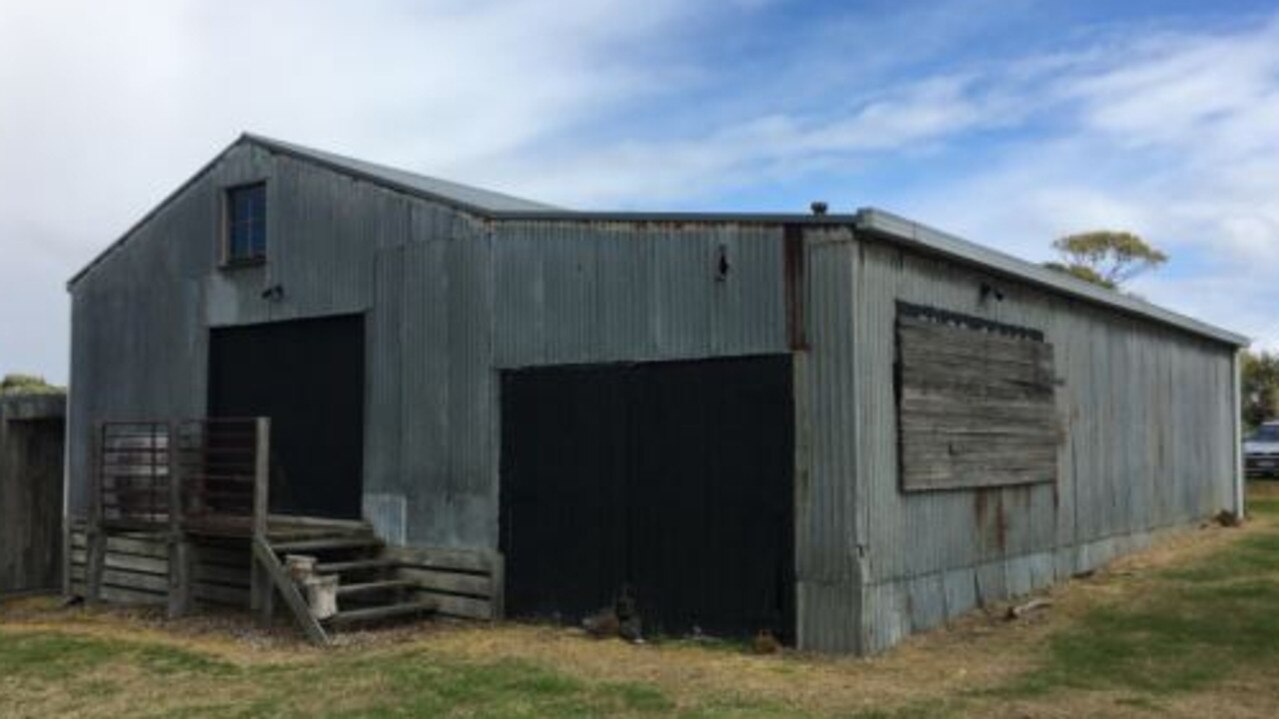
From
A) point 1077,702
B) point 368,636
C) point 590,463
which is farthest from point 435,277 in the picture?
point 1077,702

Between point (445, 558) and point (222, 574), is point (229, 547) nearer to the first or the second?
point (222, 574)

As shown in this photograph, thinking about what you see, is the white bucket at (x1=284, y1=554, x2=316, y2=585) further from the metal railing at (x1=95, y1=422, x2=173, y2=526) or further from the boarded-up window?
the boarded-up window

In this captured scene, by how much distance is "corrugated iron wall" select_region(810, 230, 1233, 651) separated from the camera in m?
10.7

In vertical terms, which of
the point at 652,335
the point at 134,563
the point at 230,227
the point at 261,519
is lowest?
the point at 134,563

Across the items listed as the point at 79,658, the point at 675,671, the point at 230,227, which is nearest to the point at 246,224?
the point at 230,227

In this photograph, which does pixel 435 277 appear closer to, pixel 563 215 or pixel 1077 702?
pixel 563 215

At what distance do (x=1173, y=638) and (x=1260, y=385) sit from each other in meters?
46.0

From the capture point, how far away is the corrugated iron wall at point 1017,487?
10.7m

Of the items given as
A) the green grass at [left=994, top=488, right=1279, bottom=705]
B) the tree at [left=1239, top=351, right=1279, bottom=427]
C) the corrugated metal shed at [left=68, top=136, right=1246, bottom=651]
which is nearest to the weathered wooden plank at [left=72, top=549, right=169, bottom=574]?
the corrugated metal shed at [left=68, top=136, right=1246, bottom=651]

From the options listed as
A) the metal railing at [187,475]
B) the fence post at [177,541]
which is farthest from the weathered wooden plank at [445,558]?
the fence post at [177,541]

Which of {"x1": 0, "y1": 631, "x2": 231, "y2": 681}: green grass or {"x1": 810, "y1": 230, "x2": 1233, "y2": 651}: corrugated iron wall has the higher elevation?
{"x1": 810, "y1": 230, "x2": 1233, "y2": 651}: corrugated iron wall

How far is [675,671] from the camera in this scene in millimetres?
9891

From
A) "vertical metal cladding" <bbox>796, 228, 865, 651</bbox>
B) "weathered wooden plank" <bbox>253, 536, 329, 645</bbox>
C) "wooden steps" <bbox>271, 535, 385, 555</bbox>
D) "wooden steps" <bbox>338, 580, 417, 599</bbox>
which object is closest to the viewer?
"vertical metal cladding" <bbox>796, 228, 865, 651</bbox>

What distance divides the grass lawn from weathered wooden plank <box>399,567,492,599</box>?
39 cm
